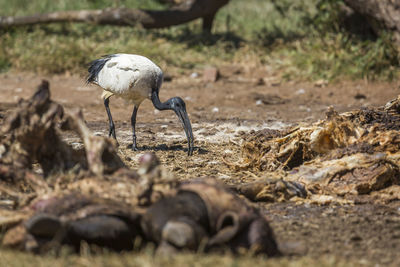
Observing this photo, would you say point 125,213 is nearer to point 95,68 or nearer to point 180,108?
point 180,108

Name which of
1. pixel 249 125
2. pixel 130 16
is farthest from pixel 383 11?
pixel 130 16

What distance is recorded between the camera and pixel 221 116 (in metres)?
8.48

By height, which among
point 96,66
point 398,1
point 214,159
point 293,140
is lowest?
point 214,159

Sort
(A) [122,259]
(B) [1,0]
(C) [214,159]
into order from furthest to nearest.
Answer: (B) [1,0] < (C) [214,159] < (A) [122,259]

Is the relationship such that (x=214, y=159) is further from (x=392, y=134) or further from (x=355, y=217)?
(x=355, y=217)

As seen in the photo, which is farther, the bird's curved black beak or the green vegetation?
the green vegetation

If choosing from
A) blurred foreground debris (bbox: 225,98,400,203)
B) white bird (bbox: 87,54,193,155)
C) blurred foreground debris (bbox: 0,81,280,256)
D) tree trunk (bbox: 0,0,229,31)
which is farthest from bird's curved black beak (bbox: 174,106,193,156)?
tree trunk (bbox: 0,0,229,31)

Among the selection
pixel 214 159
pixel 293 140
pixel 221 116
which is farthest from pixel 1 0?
pixel 293 140

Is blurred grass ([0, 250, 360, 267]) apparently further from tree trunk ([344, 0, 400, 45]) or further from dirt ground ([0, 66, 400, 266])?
tree trunk ([344, 0, 400, 45])

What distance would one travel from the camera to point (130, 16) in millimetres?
11734

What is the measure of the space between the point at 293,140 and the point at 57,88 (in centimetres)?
586

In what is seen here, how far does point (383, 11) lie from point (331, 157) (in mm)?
6076

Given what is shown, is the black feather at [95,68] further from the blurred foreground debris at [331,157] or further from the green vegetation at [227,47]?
the green vegetation at [227,47]

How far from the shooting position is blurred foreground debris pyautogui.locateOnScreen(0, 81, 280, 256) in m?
2.86
